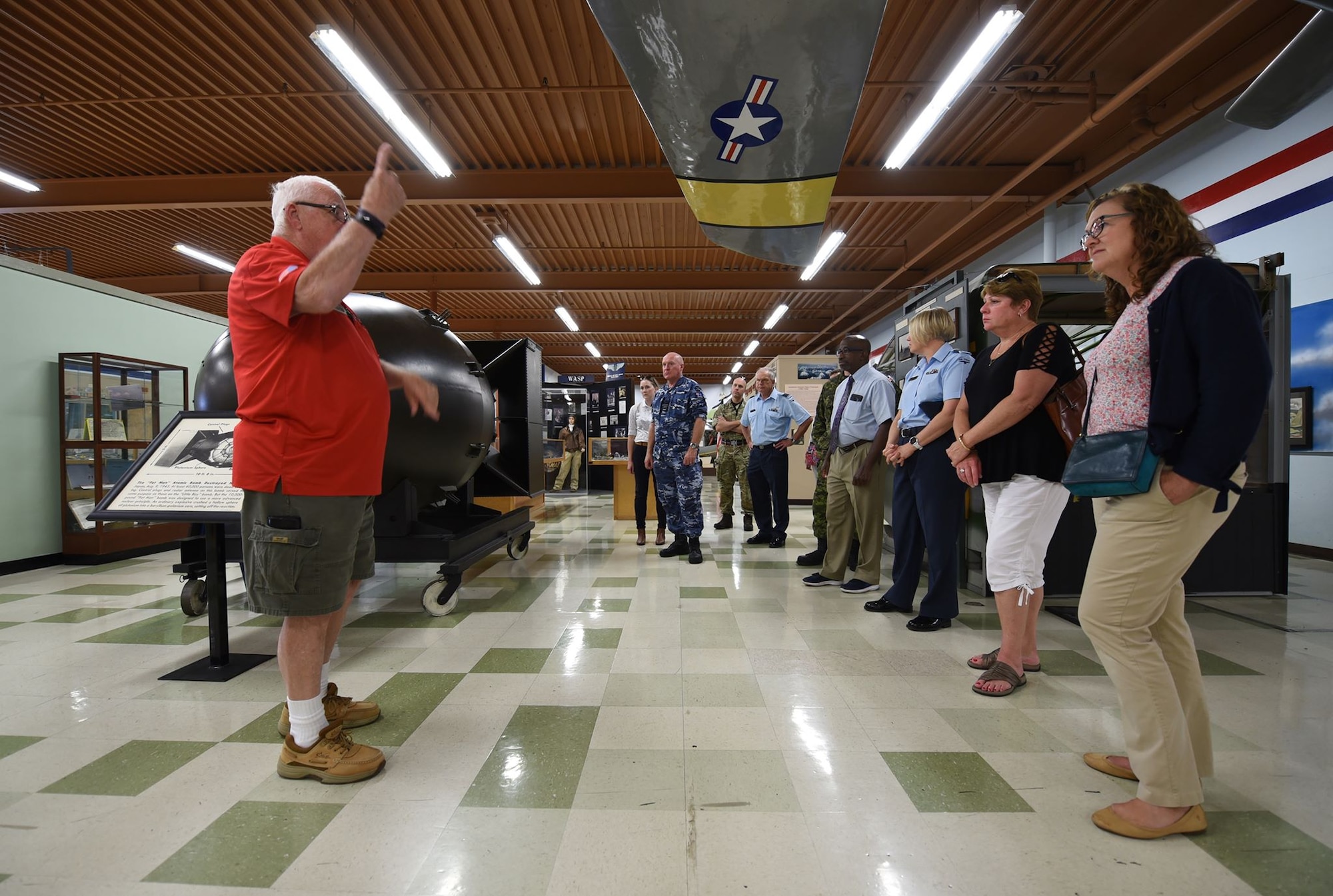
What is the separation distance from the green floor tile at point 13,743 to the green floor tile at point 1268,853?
313cm

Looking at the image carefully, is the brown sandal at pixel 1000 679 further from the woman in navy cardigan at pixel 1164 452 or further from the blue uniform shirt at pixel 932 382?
the blue uniform shirt at pixel 932 382

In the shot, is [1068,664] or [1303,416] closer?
[1068,664]

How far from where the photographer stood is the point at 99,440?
4742 mm

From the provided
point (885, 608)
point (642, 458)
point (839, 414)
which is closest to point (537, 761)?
point (885, 608)


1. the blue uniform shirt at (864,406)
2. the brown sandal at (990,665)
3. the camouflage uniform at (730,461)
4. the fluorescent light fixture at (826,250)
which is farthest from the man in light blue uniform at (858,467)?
the fluorescent light fixture at (826,250)

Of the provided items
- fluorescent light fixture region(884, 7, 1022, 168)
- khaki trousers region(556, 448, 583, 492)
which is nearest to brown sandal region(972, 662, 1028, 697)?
fluorescent light fixture region(884, 7, 1022, 168)

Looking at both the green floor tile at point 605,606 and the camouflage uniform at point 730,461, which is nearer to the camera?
the green floor tile at point 605,606

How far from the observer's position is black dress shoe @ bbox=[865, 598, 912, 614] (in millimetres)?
3100

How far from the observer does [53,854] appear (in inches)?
49.4

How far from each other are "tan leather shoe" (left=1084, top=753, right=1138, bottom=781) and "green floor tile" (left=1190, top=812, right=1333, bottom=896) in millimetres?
164

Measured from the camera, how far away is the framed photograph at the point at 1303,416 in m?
4.71

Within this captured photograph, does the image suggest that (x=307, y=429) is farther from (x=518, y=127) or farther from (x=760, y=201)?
(x=518, y=127)

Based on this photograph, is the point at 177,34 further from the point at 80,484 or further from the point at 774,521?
the point at 774,521

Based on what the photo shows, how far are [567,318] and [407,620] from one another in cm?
1200
